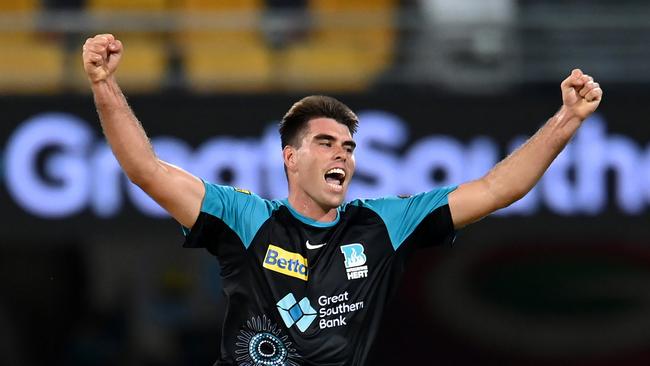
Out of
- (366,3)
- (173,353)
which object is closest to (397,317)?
(173,353)

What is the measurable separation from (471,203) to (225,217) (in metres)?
1.00

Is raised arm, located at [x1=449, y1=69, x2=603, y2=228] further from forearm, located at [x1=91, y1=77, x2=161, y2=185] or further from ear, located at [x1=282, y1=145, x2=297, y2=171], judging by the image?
forearm, located at [x1=91, y1=77, x2=161, y2=185]

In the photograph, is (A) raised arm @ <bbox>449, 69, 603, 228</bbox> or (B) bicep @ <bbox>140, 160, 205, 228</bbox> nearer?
(B) bicep @ <bbox>140, 160, 205, 228</bbox>

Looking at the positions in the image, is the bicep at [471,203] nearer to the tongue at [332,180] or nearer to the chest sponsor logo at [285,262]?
the tongue at [332,180]

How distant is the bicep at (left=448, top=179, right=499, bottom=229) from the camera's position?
533 cm

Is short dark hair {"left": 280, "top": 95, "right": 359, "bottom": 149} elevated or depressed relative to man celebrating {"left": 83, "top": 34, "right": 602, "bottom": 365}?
elevated

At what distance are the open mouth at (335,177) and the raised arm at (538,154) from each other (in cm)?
53

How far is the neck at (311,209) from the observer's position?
541 centimetres

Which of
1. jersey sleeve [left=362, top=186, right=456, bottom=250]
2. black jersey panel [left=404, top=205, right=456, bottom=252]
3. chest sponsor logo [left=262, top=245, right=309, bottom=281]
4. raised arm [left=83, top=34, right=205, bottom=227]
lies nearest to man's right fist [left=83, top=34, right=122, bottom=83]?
raised arm [left=83, top=34, right=205, bottom=227]

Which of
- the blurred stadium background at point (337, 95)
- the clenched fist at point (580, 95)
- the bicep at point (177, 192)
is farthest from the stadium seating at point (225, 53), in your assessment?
the clenched fist at point (580, 95)

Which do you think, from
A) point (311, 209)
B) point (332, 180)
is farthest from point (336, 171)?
point (311, 209)

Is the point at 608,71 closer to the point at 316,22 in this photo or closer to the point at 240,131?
the point at 316,22

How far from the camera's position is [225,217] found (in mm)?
5238

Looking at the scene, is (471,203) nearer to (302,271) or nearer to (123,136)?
(302,271)
